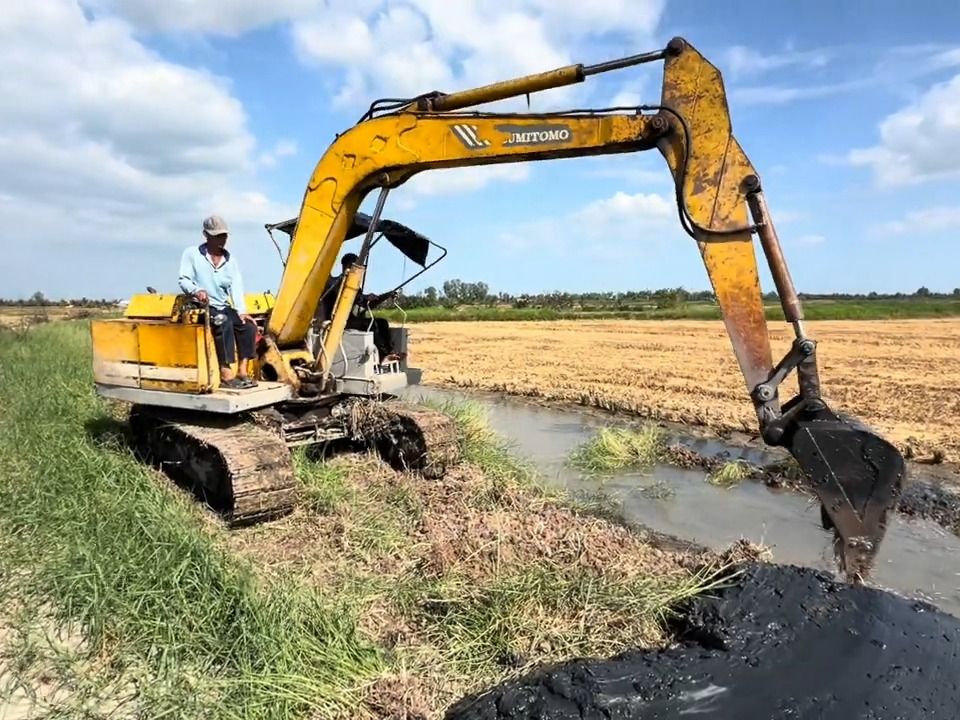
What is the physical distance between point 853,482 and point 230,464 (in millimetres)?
4217

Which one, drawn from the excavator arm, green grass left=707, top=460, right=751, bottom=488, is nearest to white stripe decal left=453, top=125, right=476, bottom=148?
the excavator arm

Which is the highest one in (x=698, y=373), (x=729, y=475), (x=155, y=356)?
(x=155, y=356)

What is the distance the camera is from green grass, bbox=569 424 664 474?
367 inches

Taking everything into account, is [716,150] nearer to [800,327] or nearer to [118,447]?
[800,327]

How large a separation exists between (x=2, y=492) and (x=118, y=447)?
4.84 ft

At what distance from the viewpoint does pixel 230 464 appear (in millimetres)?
5730

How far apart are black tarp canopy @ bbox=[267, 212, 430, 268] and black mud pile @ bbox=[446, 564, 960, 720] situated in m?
4.98

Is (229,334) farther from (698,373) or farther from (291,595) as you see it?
(698,373)

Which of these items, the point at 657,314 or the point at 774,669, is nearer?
the point at 774,669

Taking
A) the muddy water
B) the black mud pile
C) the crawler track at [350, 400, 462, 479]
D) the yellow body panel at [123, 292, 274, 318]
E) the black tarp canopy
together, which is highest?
the black tarp canopy

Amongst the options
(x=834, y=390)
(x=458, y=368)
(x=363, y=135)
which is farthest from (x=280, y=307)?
(x=458, y=368)

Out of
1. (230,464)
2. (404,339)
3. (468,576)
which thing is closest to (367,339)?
(404,339)

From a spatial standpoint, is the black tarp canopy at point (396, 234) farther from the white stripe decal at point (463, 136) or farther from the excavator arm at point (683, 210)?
the white stripe decal at point (463, 136)

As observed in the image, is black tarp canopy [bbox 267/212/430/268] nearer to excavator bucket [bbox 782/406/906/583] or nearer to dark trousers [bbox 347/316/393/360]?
dark trousers [bbox 347/316/393/360]
